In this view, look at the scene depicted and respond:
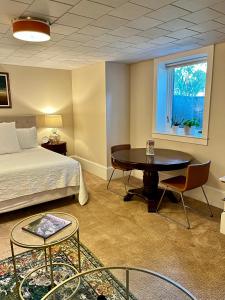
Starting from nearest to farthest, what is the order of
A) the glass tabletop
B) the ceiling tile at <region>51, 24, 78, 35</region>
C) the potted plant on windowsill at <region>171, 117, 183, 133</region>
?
the glass tabletop → the ceiling tile at <region>51, 24, 78, 35</region> → the potted plant on windowsill at <region>171, 117, 183, 133</region>

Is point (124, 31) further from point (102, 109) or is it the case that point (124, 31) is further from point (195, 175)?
point (102, 109)

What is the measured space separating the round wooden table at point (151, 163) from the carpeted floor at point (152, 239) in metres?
0.15

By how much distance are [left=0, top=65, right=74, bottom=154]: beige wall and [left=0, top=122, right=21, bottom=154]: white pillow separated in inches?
29.1

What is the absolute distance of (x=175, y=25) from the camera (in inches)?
85.1

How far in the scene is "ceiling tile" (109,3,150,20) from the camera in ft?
5.84

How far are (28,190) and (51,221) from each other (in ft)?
3.85

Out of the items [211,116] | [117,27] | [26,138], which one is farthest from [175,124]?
[26,138]

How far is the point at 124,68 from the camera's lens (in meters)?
4.15

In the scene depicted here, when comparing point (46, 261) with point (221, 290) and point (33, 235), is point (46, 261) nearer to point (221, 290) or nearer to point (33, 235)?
point (33, 235)

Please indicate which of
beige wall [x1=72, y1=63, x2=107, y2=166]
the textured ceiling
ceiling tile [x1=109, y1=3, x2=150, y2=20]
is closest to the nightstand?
beige wall [x1=72, y1=63, x2=107, y2=166]

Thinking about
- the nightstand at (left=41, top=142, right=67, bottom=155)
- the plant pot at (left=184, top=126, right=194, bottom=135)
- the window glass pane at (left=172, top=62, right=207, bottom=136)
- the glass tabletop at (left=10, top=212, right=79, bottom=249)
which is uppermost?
the window glass pane at (left=172, top=62, right=207, bottom=136)

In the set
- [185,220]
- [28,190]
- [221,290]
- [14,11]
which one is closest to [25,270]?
[28,190]

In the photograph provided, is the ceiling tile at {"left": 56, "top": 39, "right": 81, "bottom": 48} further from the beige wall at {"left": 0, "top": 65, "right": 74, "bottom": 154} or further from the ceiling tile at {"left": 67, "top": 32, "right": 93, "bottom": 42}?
the beige wall at {"left": 0, "top": 65, "right": 74, "bottom": 154}

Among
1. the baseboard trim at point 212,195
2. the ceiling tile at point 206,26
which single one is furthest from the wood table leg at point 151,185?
the ceiling tile at point 206,26
